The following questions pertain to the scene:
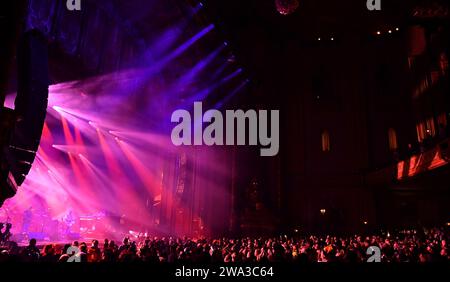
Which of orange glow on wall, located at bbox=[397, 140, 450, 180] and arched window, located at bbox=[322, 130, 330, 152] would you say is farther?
arched window, located at bbox=[322, 130, 330, 152]


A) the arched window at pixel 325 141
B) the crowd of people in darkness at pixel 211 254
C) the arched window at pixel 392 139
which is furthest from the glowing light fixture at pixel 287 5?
the arched window at pixel 392 139

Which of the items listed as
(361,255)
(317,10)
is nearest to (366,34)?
(317,10)

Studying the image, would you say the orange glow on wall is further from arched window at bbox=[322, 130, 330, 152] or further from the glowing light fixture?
the glowing light fixture

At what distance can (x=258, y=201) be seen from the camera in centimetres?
1995

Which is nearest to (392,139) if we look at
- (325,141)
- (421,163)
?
(325,141)

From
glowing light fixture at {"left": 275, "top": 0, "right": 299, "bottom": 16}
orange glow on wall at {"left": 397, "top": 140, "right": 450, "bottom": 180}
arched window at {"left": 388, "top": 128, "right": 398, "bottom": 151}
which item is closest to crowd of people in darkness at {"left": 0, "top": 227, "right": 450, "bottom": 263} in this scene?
orange glow on wall at {"left": 397, "top": 140, "right": 450, "bottom": 180}

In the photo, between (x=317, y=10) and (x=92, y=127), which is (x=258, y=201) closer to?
(x=92, y=127)

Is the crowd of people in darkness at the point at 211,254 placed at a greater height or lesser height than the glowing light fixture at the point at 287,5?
lesser

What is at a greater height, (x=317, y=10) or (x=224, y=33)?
(x=317, y=10)

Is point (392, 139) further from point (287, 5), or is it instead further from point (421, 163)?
point (287, 5)

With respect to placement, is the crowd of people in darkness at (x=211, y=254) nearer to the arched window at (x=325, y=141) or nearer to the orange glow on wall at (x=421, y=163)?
the orange glow on wall at (x=421, y=163)

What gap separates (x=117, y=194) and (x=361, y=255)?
719 inches

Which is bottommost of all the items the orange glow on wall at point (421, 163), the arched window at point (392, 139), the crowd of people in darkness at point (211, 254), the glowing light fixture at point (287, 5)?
the crowd of people in darkness at point (211, 254)

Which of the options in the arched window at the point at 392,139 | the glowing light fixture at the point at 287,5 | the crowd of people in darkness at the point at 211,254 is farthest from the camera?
the arched window at the point at 392,139
